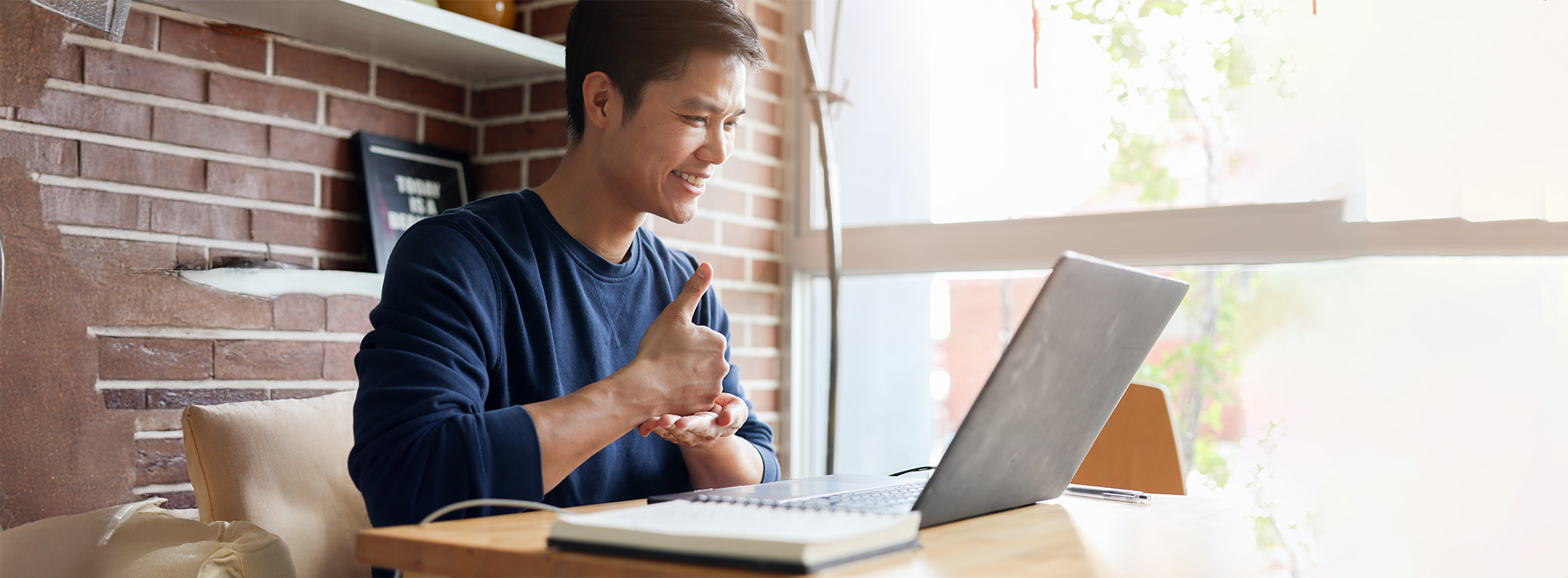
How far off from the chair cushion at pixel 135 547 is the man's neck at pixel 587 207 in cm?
55

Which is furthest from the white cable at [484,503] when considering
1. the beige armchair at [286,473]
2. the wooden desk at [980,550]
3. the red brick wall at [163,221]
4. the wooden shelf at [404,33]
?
the wooden shelf at [404,33]

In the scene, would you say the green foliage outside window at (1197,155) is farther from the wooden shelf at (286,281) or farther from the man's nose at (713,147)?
the wooden shelf at (286,281)

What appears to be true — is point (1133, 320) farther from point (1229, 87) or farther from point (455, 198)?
point (455, 198)

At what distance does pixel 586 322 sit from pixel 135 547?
0.64m

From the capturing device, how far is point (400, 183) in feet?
7.34

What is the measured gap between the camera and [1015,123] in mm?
2275

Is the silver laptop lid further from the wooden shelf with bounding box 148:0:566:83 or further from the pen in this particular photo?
the wooden shelf with bounding box 148:0:566:83

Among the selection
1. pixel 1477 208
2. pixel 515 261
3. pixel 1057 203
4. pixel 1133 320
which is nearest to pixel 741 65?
pixel 515 261

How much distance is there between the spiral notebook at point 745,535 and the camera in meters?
0.72

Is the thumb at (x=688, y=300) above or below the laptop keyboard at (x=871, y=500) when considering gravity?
above

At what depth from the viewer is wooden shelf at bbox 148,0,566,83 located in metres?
1.90

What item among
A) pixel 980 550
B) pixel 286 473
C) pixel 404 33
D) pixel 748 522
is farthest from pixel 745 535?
pixel 404 33

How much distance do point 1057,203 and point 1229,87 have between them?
0.37 metres

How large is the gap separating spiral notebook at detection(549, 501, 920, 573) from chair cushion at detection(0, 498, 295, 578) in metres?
0.75
